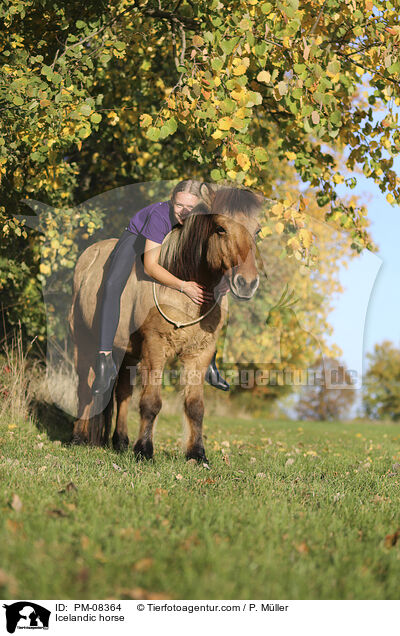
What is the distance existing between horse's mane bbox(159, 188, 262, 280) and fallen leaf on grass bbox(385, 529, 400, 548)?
9.94ft

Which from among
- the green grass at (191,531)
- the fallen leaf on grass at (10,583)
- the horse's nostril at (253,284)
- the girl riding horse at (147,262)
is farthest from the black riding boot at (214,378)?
the fallen leaf on grass at (10,583)

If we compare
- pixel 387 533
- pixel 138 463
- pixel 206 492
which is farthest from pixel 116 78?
pixel 387 533

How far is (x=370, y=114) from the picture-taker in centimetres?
788

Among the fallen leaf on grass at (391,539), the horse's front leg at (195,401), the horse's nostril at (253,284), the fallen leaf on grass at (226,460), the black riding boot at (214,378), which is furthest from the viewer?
the black riding boot at (214,378)

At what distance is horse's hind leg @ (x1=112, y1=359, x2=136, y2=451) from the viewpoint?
7.32 metres

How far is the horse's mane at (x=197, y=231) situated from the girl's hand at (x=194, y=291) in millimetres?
83

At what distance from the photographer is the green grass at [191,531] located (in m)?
2.61

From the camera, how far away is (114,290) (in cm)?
648

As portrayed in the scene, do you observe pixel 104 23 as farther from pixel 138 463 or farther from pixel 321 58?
pixel 138 463

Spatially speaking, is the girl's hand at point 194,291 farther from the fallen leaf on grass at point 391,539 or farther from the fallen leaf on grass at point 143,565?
the fallen leaf on grass at point 143,565

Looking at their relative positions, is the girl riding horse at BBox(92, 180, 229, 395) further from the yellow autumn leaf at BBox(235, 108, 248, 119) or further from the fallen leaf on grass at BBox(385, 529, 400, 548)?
the fallen leaf on grass at BBox(385, 529, 400, 548)

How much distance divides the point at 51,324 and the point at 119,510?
8915 millimetres
